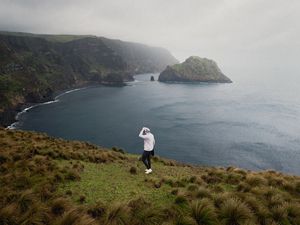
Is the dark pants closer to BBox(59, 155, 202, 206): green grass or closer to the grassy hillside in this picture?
BBox(59, 155, 202, 206): green grass

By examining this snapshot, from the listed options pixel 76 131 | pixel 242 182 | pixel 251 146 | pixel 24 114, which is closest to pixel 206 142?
pixel 251 146

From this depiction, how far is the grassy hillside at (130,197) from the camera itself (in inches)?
349

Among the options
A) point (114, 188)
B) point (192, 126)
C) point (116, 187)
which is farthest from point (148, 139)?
point (192, 126)

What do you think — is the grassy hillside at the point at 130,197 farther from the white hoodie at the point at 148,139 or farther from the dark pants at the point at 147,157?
the white hoodie at the point at 148,139

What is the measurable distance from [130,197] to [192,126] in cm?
9236

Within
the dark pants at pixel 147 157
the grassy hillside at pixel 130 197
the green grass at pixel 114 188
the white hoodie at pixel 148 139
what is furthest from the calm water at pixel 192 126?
the green grass at pixel 114 188

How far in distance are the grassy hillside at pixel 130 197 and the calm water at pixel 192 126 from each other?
175 ft

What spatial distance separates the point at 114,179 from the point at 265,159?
218ft

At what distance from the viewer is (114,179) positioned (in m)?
14.2

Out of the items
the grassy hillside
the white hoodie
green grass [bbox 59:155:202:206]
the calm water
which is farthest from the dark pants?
the calm water

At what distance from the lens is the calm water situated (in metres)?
71.4

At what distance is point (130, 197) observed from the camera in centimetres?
1124

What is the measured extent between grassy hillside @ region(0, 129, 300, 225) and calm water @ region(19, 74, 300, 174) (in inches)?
2098

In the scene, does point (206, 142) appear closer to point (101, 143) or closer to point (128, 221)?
point (101, 143)
